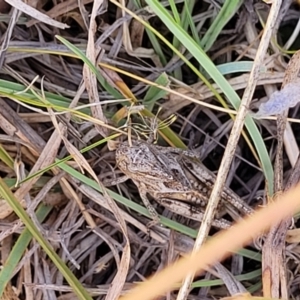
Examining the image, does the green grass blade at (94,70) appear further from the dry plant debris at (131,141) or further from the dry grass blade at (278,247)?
the dry grass blade at (278,247)

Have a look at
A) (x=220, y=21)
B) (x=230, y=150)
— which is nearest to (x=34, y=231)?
(x=230, y=150)

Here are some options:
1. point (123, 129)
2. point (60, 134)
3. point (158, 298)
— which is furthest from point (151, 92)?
point (158, 298)

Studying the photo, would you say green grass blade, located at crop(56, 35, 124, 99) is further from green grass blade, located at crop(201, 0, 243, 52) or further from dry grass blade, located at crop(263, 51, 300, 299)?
dry grass blade, located at crop(263, 51, 300, 299)

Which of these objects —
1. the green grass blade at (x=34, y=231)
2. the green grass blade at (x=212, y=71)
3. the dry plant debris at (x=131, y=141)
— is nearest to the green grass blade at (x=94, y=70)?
the dry plant debris at (x=131, y=141)

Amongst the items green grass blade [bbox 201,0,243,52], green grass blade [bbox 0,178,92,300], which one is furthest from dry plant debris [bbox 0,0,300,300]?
green grass blade [bbox 0,178,92,300]

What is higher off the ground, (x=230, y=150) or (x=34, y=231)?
(x=230, y=150)

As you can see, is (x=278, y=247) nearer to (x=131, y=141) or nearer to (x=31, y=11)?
(x=131, y=141)

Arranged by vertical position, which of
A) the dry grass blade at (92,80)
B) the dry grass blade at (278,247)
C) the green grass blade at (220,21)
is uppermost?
the green grass blade at (220,21)

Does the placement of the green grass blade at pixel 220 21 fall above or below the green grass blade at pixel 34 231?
above
